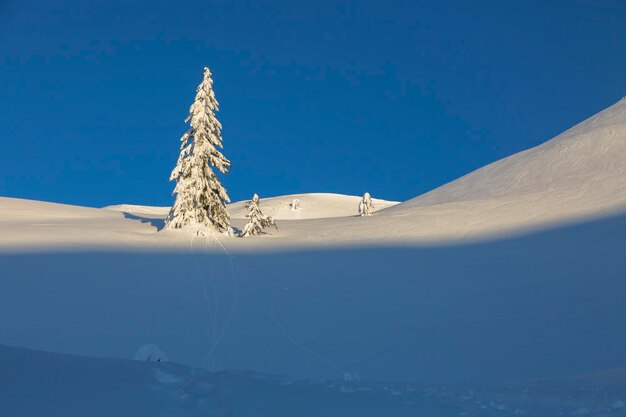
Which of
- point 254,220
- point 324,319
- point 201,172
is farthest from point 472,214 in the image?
point 324,319

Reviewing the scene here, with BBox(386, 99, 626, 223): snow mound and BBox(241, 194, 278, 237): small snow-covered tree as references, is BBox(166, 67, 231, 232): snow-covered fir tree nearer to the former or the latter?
BBox(241, 194, 278, 237): small snow-covered tree

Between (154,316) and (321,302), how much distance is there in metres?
4.16

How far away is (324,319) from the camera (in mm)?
12852

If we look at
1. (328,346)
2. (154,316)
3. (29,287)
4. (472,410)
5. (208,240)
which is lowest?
(472,410)

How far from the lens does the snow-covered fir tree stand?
84.5 feet

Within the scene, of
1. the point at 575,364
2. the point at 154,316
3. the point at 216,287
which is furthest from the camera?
the point at 216,287

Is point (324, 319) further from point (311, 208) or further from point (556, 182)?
point (311, 208)

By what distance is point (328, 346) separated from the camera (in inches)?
439

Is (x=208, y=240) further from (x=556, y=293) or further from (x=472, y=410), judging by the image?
(x=472, y=410)

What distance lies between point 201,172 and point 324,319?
15.0 m

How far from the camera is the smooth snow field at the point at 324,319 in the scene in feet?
21.5

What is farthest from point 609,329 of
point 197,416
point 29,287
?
point 29,287

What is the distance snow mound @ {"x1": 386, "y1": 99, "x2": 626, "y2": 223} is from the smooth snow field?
Answer: 2.83ft

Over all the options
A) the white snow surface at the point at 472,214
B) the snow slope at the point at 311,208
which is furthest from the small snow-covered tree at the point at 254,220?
the snow slope at the point at 311,208
